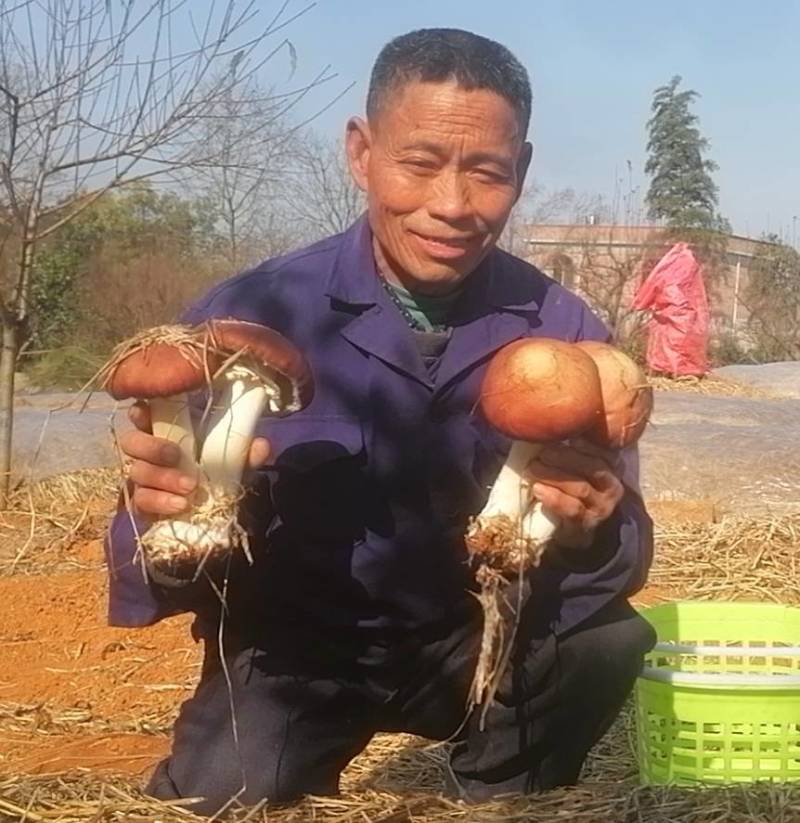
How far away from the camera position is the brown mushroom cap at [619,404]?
2.33m

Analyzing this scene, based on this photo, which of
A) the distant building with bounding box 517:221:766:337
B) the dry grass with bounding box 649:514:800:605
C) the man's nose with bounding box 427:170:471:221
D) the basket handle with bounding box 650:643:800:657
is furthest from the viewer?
the distant building with bounding box 517:221:766:337

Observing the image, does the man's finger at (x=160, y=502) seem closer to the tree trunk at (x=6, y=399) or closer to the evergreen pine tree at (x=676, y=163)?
the tree trunk at (x=6, y=399)

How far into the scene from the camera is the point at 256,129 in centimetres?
809

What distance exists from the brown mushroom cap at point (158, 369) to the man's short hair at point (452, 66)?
0.85m

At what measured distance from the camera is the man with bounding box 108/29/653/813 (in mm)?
2707

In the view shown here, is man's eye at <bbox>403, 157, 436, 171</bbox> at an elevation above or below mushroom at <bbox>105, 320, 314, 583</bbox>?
above

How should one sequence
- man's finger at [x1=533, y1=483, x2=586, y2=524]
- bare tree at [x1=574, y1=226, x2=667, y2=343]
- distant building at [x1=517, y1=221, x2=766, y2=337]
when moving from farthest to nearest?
distant building at [x1=517, y1=221, x2=766, y2=337]
bare tree at [x1=574, y1=226, x2=667, y2=343]
man's finger at [x1=533, y1=483, x2=586, y2=524]

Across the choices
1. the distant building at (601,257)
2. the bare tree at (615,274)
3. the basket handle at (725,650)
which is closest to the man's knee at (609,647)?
the basket handle at (725,650)

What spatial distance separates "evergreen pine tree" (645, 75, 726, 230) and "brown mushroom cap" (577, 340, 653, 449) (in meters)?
30.4

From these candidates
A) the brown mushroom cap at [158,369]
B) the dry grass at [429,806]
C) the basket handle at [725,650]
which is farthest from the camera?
the basket handle at [725,650]

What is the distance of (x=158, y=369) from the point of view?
219 centimetres

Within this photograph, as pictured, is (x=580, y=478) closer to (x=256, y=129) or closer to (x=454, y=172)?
(x=454, y=172)

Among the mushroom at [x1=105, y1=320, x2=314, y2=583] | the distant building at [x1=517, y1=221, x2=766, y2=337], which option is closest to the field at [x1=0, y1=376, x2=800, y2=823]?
the mushroom at [x1=105, y1=320, x2=314, y2=583]

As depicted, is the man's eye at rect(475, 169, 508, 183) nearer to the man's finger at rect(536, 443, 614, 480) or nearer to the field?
the man's finger at rect(536, 443, 614, 480)
